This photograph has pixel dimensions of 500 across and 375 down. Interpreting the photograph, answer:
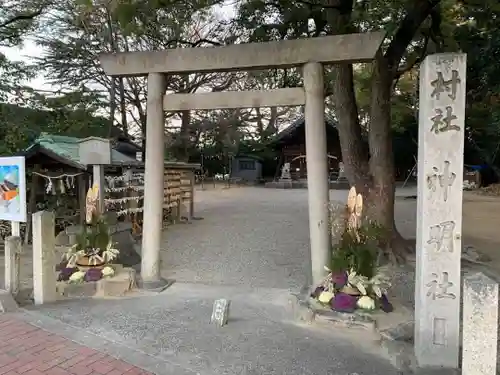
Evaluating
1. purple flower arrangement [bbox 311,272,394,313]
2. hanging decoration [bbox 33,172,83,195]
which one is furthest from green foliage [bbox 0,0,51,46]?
purple flower arrangement [bbox 311,272,394,313]

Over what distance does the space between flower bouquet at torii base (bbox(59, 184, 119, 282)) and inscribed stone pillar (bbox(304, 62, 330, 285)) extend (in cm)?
284

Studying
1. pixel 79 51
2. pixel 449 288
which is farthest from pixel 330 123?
pixel 449 288

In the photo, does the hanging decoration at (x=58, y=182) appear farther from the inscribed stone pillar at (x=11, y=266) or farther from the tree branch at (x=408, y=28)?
the tree branch at (x=408, y=28)

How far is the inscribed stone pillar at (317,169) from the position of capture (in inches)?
200

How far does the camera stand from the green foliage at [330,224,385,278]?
4.59 metres

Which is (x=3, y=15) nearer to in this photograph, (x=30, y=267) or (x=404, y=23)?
(x=30, y=267)

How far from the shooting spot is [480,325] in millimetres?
2639

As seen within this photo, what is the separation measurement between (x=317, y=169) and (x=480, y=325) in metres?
2.77

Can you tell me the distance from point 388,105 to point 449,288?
5.01m

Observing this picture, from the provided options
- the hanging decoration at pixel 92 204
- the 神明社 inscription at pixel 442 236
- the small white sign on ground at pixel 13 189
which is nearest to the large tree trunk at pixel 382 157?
the 神明社 inscription at pixel 442 236

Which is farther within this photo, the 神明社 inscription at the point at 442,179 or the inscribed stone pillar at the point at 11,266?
the inscribed stone pillar at the point at 11,266

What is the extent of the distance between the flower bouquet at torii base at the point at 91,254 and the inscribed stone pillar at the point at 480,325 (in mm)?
4435

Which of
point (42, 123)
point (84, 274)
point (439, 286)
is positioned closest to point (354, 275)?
Result: point (439, 286)

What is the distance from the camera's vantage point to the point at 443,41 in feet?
28.1
